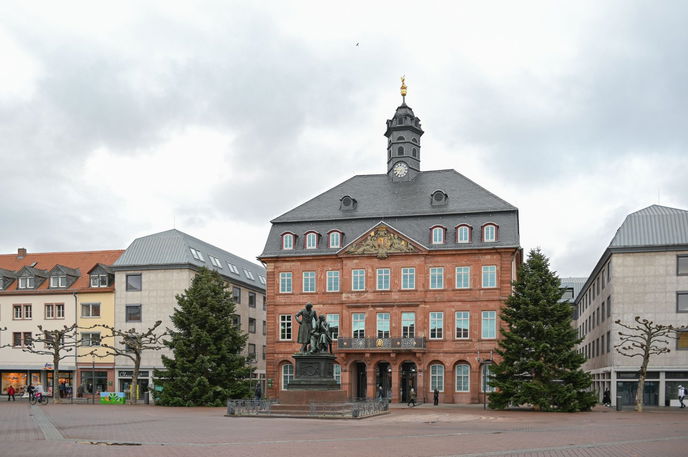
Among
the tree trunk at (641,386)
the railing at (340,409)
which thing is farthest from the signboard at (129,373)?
the tree trunk at (641,386)

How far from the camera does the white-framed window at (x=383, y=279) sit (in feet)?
200

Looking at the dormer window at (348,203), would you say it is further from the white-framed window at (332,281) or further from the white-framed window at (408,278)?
the white-framed window at (408,278)

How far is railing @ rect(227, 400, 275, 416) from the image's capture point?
1534 inches

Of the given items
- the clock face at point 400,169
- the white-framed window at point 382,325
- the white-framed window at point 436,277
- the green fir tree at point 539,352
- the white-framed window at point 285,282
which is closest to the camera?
the green fir tree at point 539,352

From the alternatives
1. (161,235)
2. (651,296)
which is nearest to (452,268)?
(651,296)

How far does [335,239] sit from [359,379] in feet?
34.6

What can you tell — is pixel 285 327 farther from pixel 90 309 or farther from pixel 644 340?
pixel 644 340

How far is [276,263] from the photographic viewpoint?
210ft

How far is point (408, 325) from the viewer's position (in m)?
60.3

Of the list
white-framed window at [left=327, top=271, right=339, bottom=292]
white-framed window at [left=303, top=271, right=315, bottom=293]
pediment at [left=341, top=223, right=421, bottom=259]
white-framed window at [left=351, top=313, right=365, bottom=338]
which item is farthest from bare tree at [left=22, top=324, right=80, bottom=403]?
pediment at [left=341, top=223, right=421, bottom=259]

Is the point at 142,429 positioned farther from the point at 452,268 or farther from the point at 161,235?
the point at 161,235

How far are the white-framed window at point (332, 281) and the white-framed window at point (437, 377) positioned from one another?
365 inches

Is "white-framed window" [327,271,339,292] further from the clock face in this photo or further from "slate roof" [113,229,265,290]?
the clock face

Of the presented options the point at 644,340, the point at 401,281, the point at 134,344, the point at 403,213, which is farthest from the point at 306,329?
the point at 644,340
